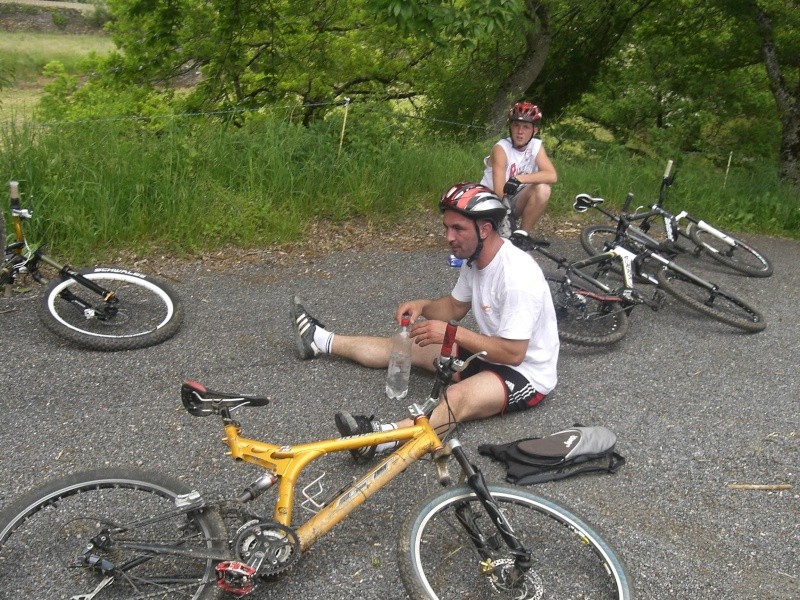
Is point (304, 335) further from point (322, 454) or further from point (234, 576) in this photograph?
point (234, 576)

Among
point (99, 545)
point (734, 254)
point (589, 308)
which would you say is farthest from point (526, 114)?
point (99, 545)

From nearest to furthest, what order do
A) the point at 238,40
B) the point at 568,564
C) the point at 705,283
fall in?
the point at 568,564, the point at 705,283, the point at 238,40

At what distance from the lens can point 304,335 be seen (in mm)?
4379

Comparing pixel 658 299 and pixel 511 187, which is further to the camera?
pixel 511 187

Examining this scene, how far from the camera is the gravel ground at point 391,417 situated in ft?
9.62

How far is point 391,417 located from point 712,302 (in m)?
3.21

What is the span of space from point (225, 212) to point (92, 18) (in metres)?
28.1

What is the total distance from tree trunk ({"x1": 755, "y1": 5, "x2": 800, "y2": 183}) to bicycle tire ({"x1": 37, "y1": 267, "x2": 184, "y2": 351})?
9.44 m

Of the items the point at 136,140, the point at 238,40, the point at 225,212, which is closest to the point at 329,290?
the point at 225,212

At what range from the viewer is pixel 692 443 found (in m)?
3.84

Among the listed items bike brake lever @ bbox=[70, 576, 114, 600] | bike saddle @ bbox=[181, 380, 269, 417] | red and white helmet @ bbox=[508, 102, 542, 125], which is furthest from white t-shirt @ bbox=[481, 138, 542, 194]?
bike brake lever @ bbox=[70, 576, 114, 600]

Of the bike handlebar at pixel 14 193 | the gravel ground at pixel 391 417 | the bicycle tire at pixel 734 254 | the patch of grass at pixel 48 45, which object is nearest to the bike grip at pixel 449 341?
the gravel ground at pixel 391 417

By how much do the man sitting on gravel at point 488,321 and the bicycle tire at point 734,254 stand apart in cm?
413

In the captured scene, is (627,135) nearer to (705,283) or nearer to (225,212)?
(705,283)
